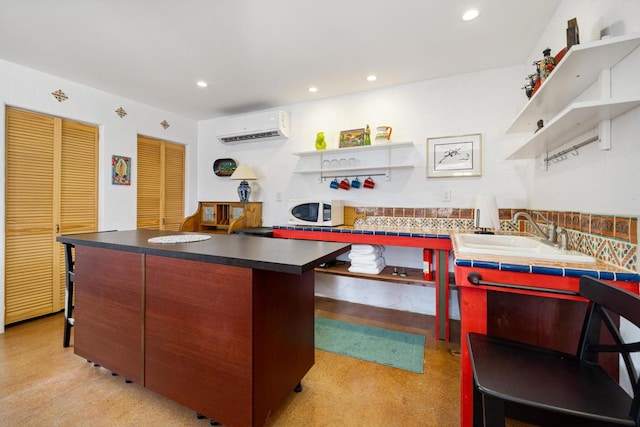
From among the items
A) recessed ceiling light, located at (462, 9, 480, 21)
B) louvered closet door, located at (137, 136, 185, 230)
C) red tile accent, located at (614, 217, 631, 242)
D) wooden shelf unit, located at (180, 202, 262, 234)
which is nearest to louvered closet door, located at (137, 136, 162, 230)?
louvered closet door, located at (137, 136, 185, 230)

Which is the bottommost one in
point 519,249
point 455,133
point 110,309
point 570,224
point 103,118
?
point 110,309

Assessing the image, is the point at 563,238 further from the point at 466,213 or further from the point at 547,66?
the point at 466,213

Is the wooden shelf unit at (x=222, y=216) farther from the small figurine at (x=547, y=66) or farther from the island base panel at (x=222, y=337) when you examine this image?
the small figurine at (x=547, y=66)

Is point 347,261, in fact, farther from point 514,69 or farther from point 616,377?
point 514,69

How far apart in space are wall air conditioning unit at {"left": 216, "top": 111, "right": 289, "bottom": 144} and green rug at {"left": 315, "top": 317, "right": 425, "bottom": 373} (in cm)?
228

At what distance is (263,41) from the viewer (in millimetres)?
2180

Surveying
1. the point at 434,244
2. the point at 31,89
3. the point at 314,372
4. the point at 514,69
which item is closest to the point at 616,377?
the point at 434,244

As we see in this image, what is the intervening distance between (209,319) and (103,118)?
3.05 m

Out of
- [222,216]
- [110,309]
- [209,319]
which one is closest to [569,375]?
[209,319]

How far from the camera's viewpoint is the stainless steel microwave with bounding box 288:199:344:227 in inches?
112

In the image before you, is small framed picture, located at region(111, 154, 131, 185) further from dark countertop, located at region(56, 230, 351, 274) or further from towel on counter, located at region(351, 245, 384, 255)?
towel on counter, located at region(351, 245, 384, 255)

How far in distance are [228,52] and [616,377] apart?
3.17m

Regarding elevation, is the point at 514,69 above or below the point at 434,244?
above

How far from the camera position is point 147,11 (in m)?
1.83
